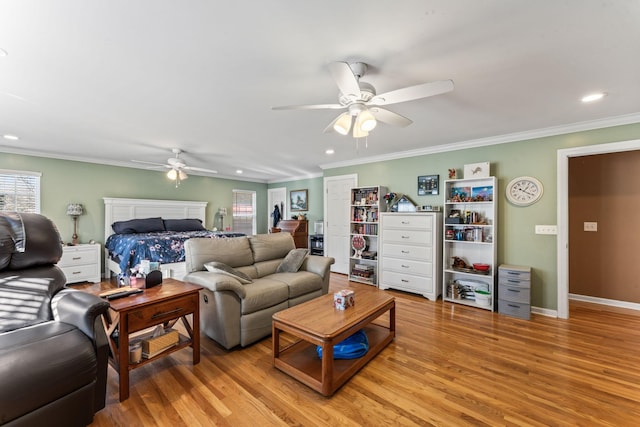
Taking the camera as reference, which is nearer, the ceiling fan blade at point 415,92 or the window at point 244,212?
the ceiling fan blade at point 415,92

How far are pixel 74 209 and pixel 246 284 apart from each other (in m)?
4.28

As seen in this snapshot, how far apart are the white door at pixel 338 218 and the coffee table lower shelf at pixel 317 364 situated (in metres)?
2.97

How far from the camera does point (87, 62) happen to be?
1.92 metres

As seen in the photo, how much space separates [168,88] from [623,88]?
395cm

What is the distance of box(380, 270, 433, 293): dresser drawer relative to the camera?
407cm

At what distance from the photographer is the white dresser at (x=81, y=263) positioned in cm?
452

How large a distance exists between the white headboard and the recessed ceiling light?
6961 mm

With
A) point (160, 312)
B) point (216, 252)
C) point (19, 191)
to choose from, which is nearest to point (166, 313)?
point (160, 312)

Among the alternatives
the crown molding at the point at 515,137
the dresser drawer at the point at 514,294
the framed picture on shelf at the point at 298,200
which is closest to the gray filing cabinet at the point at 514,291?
the dresser drawer at the point at 514,294

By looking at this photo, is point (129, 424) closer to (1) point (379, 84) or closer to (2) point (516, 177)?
(1) point (379, 84)

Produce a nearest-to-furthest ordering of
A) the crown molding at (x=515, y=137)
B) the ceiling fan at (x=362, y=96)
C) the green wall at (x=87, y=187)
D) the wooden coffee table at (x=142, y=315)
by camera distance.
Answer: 1. the ceiling fan at (x=362, y=96)
2. the wooden coffee table at (x=142, y=315)
3. the crown molding at (x=515, y=137)
4. the green wall at (x=87, y=187)

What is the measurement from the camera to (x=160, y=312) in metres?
1.99

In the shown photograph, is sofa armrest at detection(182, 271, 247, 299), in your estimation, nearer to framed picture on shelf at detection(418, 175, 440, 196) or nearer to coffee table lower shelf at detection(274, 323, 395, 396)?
coffee table lower shelf at detection(274, 323, 395, 396)

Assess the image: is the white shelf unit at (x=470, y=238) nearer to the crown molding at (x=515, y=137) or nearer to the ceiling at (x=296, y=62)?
the crown molding at (x=515, y=137)
